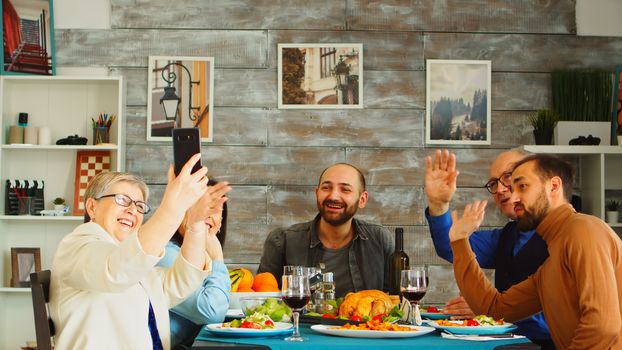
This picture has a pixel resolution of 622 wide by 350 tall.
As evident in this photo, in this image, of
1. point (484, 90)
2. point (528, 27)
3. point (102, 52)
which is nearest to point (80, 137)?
point (102, 52)

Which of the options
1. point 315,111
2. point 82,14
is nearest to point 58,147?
point 82,14

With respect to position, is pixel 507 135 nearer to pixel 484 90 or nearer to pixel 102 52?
pixel 484 90

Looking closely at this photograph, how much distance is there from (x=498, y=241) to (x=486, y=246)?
162 millimetres

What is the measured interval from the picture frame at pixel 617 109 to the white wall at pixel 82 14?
3180 mm

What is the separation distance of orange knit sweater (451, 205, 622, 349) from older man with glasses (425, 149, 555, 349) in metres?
0.31

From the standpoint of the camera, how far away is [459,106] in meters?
5.21

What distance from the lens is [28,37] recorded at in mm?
5117

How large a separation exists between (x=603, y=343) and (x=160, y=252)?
1318 millimetres

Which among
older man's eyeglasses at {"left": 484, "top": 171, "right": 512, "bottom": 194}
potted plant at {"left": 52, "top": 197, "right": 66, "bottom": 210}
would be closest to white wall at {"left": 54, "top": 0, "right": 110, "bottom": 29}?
potted plant at {"left": 52, "top": 197, "right": 66, "bottom": 210}

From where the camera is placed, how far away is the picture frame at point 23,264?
16.3 ft

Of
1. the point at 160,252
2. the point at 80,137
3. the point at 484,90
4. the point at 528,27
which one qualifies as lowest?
the point at 160,252

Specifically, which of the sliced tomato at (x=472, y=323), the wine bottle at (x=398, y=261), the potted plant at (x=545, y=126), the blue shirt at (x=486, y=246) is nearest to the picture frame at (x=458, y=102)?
the potted plant at (x=545, y=126)

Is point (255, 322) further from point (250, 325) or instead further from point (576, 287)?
point (576, 287)

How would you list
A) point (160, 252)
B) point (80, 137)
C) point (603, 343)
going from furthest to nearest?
1. point (80, 137)
2. point (603, 343)
3. point (160, 252)
